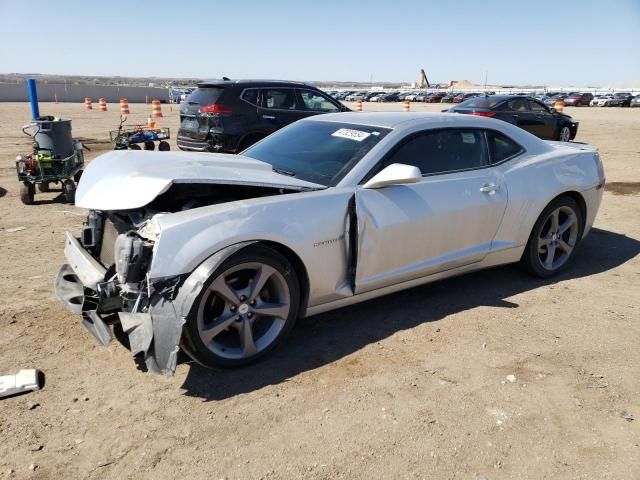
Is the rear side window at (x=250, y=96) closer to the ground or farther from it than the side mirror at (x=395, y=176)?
farther from it

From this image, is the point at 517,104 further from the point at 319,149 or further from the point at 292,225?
the point at 292,225

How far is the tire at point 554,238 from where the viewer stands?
188 inches

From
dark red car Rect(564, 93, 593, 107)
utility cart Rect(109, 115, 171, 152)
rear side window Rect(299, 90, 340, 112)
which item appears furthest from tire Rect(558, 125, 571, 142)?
dark red car Rect(564, 93, 593, 107)

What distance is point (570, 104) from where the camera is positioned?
4731 cm

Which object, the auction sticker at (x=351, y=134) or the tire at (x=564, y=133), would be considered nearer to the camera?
the auction sticker at (x=351, y=134)

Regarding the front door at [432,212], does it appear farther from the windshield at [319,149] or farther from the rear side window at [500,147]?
the windshield at [319,149]

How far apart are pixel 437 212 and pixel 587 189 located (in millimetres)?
2026

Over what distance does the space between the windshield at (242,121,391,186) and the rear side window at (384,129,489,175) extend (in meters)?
0.22

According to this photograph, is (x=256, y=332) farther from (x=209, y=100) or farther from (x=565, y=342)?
(x=209, y=100)

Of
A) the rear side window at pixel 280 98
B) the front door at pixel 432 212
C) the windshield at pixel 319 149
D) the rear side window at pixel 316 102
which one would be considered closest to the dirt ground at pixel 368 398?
the front door at pixel 432 212

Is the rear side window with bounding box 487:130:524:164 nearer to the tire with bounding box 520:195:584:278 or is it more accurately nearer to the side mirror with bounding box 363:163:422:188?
the tire with bounding box 520:195:584:278

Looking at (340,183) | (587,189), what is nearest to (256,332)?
(340,183)

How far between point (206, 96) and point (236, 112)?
0.71 meters

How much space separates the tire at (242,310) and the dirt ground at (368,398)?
0.16 m
